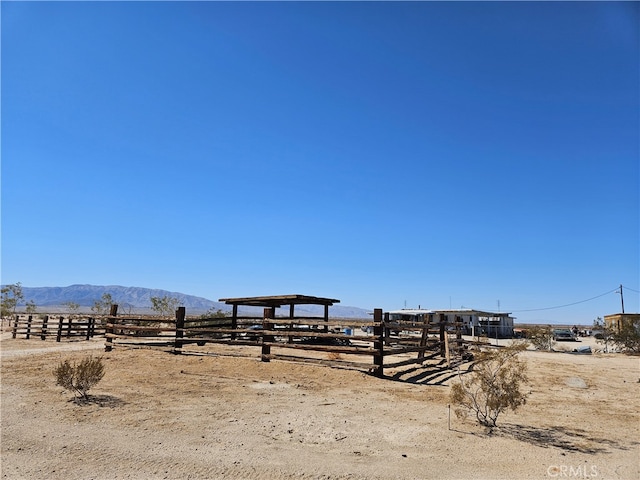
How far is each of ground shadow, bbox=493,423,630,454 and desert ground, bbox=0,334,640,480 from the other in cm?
3

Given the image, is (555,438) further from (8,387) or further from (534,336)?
(534,336)

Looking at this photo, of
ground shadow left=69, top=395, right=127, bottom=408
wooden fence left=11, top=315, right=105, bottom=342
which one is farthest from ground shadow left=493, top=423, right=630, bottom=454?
wooden fence left=11, top=315, right=105, bottom=342

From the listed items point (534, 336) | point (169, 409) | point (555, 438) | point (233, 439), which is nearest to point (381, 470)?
point (233, 439)

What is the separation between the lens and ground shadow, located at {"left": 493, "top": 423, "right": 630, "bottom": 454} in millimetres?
6098

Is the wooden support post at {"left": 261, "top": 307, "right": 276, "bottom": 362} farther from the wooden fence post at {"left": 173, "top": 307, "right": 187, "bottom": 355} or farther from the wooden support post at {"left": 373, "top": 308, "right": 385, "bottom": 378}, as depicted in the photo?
the wooden support post at {"left": 373, "top": 308, "right": 385, "bottom": 378}

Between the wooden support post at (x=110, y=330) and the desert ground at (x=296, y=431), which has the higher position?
the wooden support post at (x=110, y=330)

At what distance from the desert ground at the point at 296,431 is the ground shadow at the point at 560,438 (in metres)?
0.03

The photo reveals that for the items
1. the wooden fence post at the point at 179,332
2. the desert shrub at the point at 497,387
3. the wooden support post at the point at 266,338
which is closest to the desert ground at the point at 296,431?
the desert shrub at the point at 497,387

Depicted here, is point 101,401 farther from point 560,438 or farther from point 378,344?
point 560,438

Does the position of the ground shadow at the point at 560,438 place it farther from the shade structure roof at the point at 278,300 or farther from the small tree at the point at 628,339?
the small tree at the point at 628,339

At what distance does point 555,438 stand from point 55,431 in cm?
802

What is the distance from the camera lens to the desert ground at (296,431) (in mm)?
5180

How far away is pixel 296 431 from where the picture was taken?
268 inches

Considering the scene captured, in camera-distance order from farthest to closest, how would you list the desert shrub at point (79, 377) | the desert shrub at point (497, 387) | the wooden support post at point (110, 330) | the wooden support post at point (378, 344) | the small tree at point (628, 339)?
the small tree at point (628, 339)
the wooden support post at point (110, 330)
the wooden support post at point (378, 344)
the desert shrub at point (79, 377)
the desert shrub at point (497, 387)
